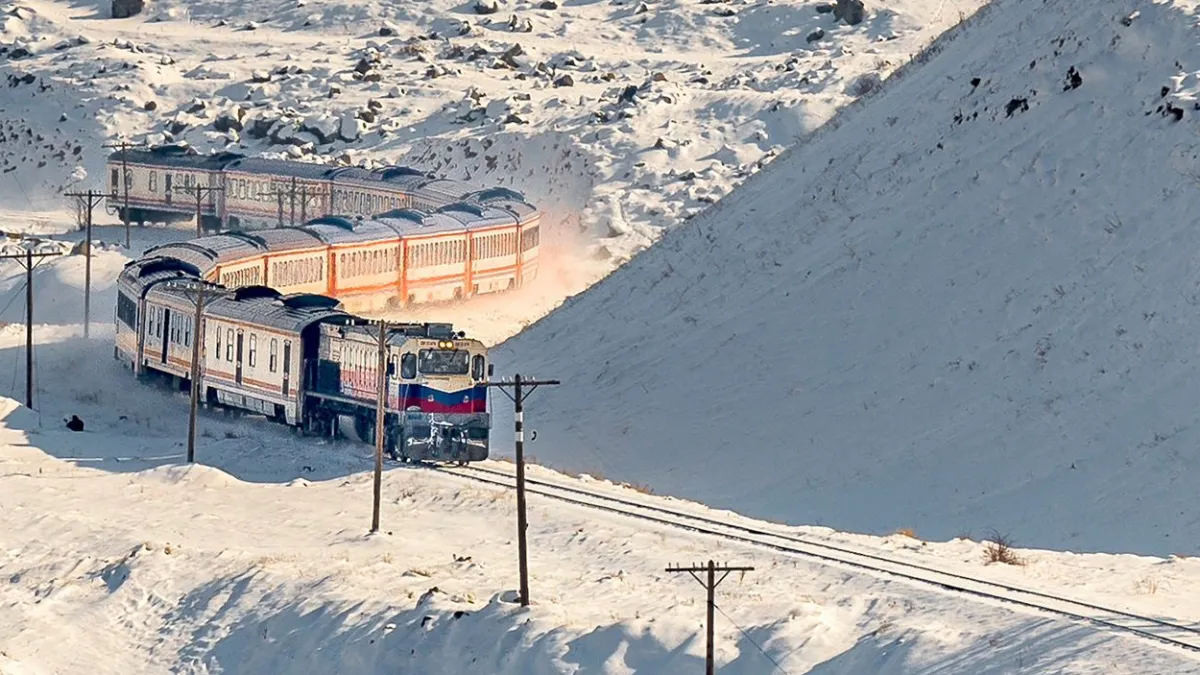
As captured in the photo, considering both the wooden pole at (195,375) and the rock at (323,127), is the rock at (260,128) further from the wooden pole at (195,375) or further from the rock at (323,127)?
the wooden pole at (195,375)

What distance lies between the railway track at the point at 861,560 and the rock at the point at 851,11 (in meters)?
76.7

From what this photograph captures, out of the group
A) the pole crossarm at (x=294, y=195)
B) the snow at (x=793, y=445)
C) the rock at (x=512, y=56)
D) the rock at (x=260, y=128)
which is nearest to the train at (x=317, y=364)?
the snow at (x=793, y=445)

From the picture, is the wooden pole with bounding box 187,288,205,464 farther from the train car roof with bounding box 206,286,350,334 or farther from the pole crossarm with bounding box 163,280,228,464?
the train car roof with bounding box 206,286,350,334

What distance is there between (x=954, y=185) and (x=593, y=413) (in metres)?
10.5

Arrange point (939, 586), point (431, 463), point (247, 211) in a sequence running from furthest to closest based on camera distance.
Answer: point (247, 211), point (431, 463), point (939, 586)

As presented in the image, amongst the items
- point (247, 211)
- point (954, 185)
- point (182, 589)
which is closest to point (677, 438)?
point (954, 185)

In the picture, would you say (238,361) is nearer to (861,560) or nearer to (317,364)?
(317,364)

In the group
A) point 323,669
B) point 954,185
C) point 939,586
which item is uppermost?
point 954,185

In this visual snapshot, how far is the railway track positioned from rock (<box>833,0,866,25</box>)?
252ft

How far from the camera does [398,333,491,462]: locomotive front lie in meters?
42.9

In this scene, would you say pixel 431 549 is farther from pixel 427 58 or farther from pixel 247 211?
pixel 427 58

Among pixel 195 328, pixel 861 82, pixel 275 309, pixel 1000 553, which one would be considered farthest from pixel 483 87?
pixel 1000 553

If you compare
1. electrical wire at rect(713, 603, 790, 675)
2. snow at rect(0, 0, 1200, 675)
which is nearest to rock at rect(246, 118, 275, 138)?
snow at rect(0, 0, 1200, 675)

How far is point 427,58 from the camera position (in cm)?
11738
